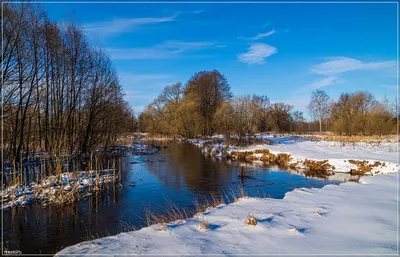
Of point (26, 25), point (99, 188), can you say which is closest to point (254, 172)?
point (99, 188)

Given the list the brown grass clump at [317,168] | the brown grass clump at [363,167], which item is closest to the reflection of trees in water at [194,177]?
the brown grass clump at [317,168]

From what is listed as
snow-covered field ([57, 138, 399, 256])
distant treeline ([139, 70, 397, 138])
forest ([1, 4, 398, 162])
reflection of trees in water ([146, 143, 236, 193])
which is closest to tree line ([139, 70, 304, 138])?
distant treeline ([139, 70, 397, 138])

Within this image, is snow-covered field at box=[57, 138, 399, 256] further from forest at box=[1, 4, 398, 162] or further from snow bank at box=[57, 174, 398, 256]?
forest at box=[1, 4, 398, 162]

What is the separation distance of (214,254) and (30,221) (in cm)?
598

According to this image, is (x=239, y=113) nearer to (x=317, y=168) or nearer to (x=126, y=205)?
(x=317, y=168)

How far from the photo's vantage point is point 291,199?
7.48 m

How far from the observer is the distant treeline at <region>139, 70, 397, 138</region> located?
32.6m

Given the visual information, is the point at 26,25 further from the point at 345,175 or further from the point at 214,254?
the point at 345,175

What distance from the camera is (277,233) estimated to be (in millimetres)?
4828

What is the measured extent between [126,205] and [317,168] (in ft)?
39.5

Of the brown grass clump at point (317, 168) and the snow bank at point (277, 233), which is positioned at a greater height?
the snow bank at point (277, 233)

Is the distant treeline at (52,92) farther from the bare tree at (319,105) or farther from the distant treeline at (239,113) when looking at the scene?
the bare tree at (319,105)

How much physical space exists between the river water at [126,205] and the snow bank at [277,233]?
1.97 m

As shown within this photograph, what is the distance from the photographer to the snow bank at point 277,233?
13.9ft
